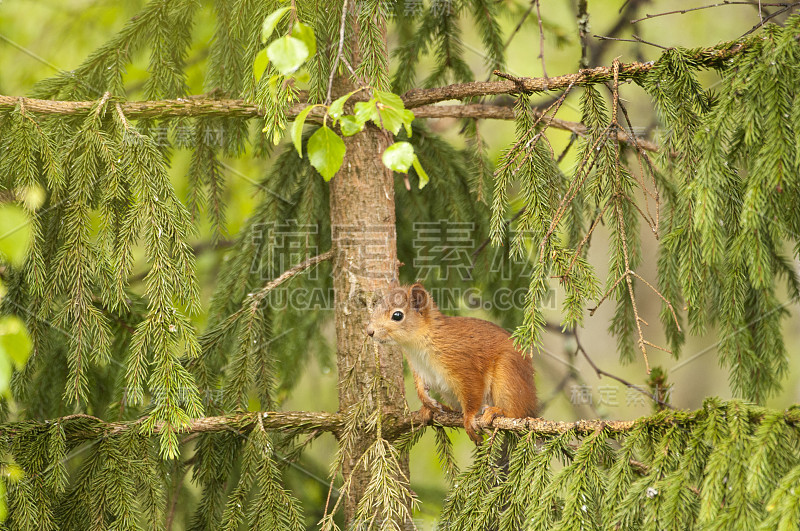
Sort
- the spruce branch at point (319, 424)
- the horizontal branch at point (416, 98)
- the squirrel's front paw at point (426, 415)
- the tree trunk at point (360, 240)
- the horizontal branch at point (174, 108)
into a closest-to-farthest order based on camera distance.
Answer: the spruce branch at point (319, 424)
the horizontal branch at point (416, 98)
the horizontal branch at point (174, 108)
the squirrel's front paw at point (426, 415)
the tree trunk at point (360, 240)

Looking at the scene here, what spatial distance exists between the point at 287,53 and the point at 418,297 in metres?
1.58

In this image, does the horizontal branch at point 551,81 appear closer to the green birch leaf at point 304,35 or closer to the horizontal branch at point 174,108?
the horizontal branch at point 174,108

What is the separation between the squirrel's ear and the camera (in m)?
2.74

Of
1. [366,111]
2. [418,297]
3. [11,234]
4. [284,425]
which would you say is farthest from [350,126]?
[418,297]

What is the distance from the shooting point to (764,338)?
2402mm

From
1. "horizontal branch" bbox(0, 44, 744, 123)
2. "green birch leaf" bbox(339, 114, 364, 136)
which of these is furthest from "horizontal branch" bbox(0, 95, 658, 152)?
"green birch leaf" bbox(339, 114, 364, 136)

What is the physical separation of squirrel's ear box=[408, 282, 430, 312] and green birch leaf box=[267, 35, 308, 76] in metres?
1.51

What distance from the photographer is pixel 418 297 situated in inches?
109

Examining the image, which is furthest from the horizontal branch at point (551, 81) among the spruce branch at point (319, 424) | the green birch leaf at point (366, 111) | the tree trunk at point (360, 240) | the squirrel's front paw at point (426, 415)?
the squirrel's front paw at point (426, 415)

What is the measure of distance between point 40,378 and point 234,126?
1.27 meters

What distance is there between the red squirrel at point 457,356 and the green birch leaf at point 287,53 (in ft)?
4.38

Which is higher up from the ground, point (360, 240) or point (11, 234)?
point (360, 240)

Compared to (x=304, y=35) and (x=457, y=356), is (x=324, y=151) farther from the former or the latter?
(x=457, y=356)

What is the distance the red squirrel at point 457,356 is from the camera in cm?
262
